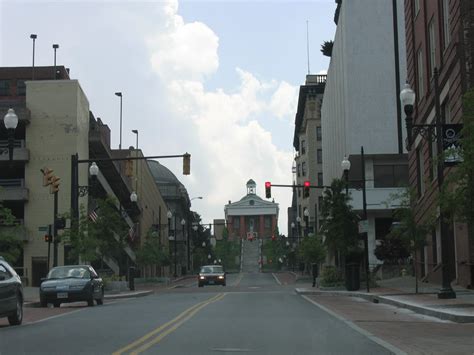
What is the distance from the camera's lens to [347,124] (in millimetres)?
58406

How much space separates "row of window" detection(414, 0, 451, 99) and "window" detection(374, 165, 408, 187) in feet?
61.7

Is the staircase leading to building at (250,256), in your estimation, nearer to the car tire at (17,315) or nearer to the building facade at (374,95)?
the building facade at (374,95)

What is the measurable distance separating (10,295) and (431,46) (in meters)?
27.3

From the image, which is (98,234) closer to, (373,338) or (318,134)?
(373,338)

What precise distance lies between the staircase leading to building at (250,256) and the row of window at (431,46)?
112 meters

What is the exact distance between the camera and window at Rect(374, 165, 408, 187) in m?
59.2

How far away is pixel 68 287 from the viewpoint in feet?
82.8

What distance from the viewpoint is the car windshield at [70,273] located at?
26.2 m

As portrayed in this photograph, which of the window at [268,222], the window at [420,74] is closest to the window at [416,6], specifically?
the window at [420,74]

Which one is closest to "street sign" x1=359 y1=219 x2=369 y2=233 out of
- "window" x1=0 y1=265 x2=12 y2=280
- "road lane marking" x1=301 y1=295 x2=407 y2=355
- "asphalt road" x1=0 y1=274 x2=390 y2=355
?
"asphalt road" x1=0 y1=274 x2=390 y2=355

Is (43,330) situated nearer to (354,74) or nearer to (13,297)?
(13,297)

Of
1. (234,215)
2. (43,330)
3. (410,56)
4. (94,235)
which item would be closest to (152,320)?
(43,330)

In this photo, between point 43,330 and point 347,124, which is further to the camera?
point 347,124

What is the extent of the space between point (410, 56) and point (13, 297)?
3123cm
